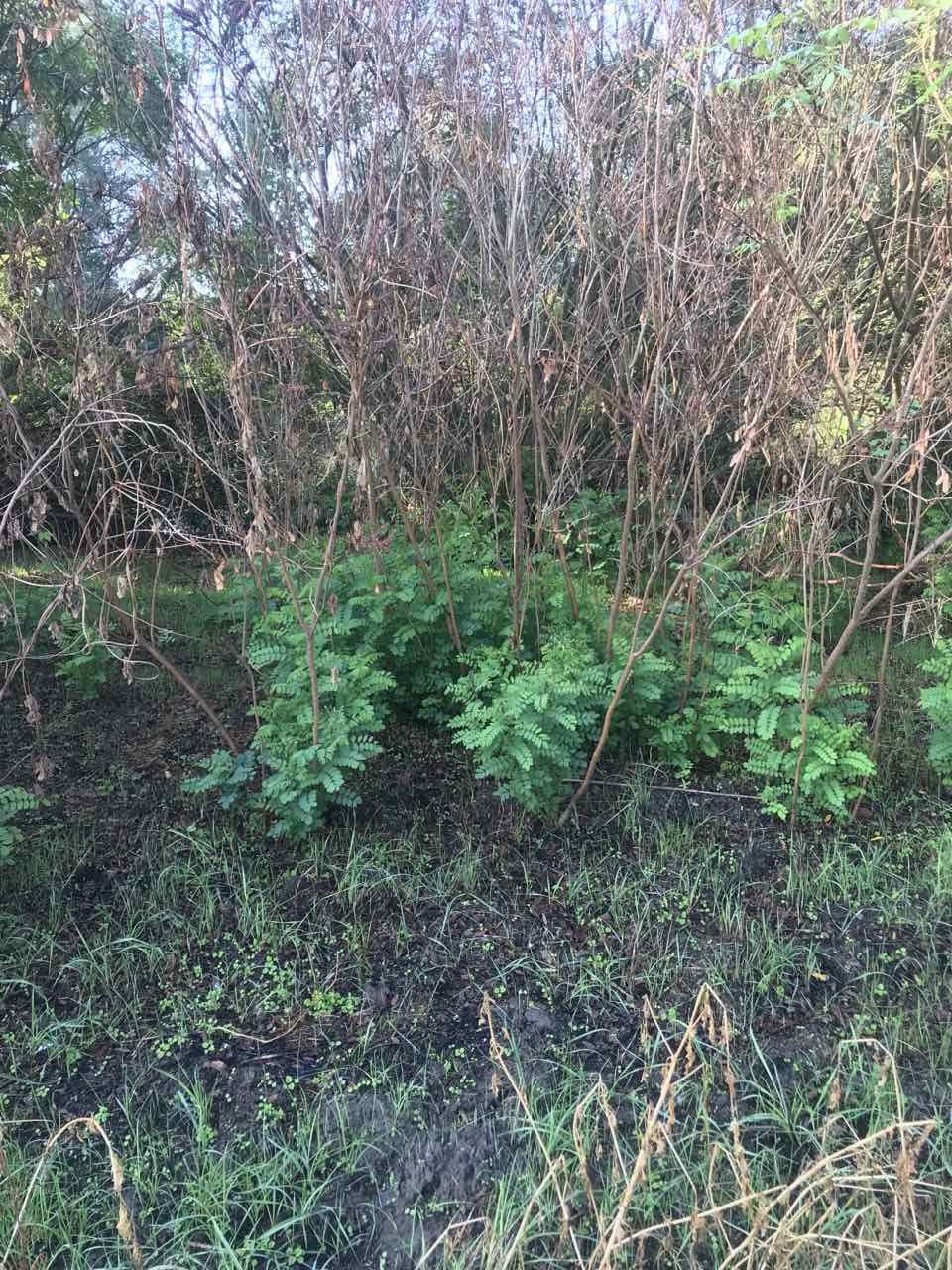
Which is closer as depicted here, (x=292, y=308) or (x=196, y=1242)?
(x=196, y=1242)

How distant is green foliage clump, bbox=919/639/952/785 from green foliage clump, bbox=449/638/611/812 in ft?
4.54

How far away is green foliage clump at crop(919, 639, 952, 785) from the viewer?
3.58m

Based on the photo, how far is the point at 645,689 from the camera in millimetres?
3785

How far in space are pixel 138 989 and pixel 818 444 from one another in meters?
3.42

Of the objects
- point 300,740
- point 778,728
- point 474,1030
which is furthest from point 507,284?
point 474,1030

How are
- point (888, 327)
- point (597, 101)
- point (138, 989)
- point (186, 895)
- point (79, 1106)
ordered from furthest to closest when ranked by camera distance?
1. point (888, 327)
2. point (597, 101)
3. point (186, 895)
4. point (138, 989)
5. point (79, 1106)

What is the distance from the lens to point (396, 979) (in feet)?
9.43

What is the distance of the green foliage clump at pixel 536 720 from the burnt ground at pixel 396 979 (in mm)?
313

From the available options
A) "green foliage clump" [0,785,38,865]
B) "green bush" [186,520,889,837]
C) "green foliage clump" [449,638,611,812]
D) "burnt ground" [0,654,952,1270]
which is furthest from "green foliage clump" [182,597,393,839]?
"green foliage clump" [0,785,38,865]

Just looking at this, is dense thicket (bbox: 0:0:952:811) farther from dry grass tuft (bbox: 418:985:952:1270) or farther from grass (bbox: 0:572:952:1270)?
dry grass tuft (bbox: 418:985:952:1270)

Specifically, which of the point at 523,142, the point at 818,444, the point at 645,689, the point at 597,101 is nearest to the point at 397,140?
the point at 523,142

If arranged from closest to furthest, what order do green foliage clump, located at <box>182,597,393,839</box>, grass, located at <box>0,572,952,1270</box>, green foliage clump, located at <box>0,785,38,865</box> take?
grass, located at <box>0,572,952,1270</box>, green foliage clump, located at <box>0,785,38,865</box>, green foliage clump, located at <box>182,597,393,839</box>

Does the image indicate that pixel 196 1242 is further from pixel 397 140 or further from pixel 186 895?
pixel 397 140

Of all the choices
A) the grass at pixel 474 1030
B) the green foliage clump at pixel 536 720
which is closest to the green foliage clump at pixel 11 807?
the grass at pixel 474 1030
